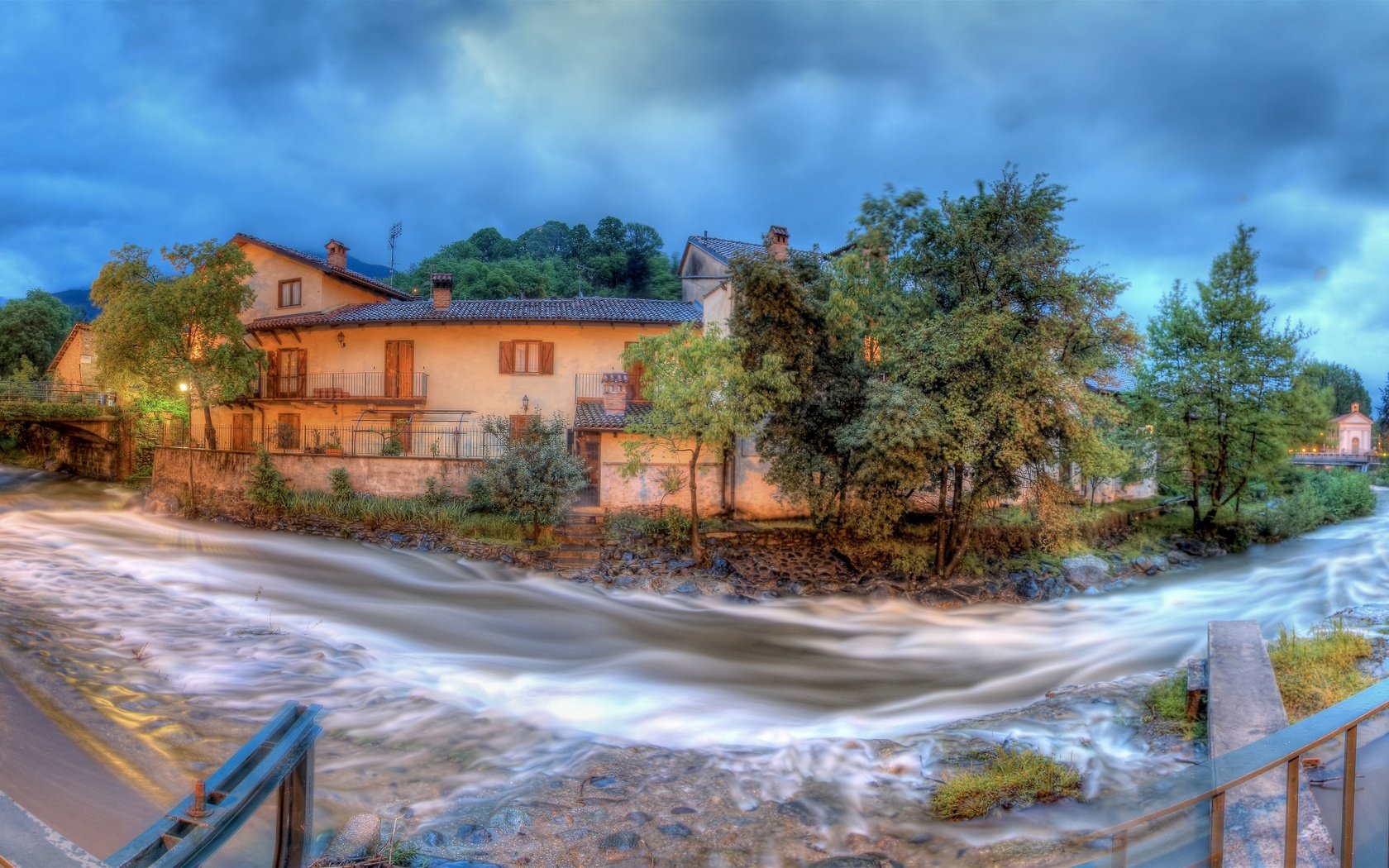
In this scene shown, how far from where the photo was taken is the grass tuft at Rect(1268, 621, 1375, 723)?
7.77m

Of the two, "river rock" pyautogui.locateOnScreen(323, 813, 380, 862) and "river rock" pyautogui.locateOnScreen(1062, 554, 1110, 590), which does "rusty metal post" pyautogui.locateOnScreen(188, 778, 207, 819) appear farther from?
"river rock" pyautogui.locateOnScreen(1062, 554, 1110, 590)

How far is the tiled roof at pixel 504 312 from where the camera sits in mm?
25750

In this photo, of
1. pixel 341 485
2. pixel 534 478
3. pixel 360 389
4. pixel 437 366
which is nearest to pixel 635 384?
pixel 437 366

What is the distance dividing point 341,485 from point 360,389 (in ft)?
23.2

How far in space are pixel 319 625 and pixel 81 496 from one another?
2179 cm

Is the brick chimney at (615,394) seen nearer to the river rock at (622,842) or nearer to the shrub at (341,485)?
the shrub at (341,485)

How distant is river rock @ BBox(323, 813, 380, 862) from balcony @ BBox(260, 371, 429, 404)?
21.7m

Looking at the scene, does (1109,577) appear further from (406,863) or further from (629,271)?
(629,271)

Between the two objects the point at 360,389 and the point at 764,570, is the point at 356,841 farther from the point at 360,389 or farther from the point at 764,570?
the point at 360,389

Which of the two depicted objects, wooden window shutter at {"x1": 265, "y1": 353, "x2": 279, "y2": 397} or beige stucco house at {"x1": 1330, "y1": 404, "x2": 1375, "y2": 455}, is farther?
beige stucco house at {"x1": 1330, "y1": 404, "x2": 1375, "y2": 455}

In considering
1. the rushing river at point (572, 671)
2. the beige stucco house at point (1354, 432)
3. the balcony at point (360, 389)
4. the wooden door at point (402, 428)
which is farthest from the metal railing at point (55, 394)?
the beige stucco house at point (1354, 432)

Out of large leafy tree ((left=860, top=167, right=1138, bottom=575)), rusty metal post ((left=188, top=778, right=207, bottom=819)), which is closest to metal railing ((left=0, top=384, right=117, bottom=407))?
large leafy tree ((left=860, top=167, right=1138, bottom=575))

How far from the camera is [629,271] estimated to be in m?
51.6

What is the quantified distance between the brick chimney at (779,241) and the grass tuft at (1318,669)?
1303cm
